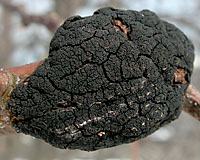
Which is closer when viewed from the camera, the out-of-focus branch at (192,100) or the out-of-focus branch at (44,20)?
the out-of-focus branch at (192,100)

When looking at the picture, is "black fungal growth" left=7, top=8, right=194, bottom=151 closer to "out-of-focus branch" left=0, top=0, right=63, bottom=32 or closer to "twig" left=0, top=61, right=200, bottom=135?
"twig" left=0, top=61, right=200, bottom=135

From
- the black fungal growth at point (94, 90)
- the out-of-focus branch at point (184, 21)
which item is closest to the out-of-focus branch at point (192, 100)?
the black fungal growth at point (94, 90)

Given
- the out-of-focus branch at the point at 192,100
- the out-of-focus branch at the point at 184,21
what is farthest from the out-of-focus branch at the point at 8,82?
the out-of-focus branch at the point at 184,21

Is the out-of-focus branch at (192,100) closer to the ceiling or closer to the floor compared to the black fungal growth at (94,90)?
closer to the floor

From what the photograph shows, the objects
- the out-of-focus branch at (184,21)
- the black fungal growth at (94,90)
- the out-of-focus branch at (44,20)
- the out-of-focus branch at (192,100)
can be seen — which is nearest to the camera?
the black fungal growth at (94,90)

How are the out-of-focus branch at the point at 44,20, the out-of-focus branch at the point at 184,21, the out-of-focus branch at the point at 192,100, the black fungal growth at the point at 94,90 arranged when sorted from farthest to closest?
1. the out-of-focus branch at the point at 184,21
2. the out-of-focus branch at the point at 44,20
3. the out-of-focus branch at the point at 192,100
4. the black fungal growth at the point at 94,90

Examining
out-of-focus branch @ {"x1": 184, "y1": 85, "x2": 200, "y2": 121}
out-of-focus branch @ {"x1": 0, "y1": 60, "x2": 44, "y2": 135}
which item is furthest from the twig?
out-of-focus branch @ {"x1": 184, "y1": 85, "x2": 200, "y2": 121}

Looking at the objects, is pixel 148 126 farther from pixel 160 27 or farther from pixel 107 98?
pixel 160 27

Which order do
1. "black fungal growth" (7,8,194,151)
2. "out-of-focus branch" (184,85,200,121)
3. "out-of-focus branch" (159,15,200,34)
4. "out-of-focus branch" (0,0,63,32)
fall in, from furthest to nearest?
"out-of-focus branch" (159,15,200,34), "out-of-focus branch" (0,0,63,32), "out-of-focus branch" (184,85,200,121), "black fungal growth" (7,8,194,151)

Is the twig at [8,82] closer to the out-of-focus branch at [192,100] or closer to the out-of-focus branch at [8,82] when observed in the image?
the out-of-focus branch at [8,82]
